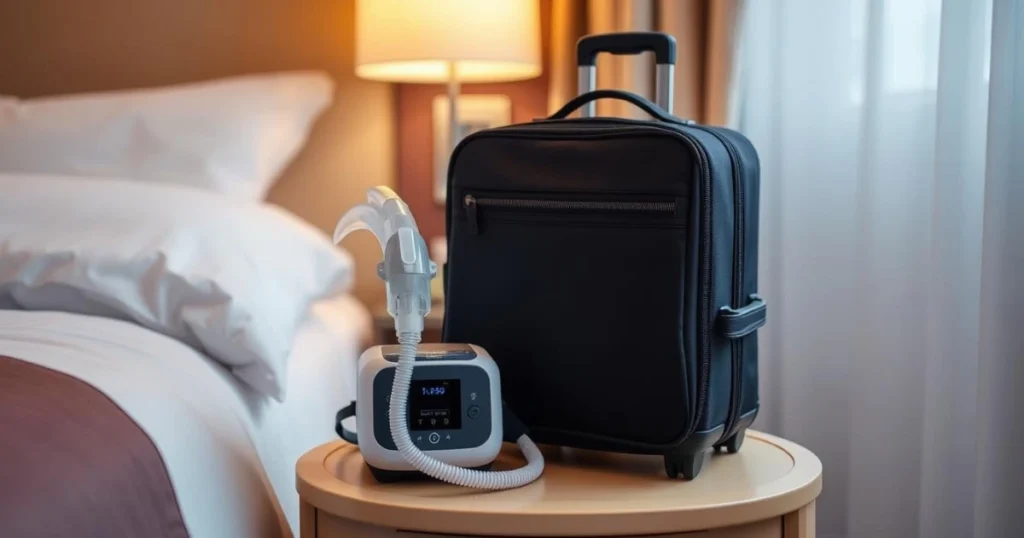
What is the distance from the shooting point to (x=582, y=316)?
0.90 metres

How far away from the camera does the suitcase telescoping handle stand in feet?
3.54

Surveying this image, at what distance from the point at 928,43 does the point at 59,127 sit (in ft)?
4.19

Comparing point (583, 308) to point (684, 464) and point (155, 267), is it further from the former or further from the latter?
point (155, 267)

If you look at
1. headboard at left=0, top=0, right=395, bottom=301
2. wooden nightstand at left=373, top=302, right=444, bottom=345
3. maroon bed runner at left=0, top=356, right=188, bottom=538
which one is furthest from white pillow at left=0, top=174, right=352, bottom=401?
headboard at left=0, top=0, right=395, bottom=301

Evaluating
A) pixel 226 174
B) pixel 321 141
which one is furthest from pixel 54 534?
pixel 321 141

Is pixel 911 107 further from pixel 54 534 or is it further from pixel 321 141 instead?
pixel 54 534

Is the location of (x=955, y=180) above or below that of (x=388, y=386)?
above

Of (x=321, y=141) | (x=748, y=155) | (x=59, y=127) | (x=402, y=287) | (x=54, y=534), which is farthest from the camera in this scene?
(x=321, y=141)

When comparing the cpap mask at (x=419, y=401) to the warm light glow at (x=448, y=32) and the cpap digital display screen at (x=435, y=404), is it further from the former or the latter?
the warm light glow at (x=448, y=32)

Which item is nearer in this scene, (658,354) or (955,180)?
(658,354)

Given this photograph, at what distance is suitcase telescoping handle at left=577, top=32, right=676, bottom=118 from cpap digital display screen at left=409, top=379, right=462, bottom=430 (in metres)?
0.41

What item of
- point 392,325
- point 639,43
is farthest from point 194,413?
point 392,325

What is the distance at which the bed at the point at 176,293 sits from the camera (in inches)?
32.3

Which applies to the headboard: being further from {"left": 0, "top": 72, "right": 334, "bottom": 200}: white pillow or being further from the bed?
{"left": 0, "top": 72, "right": 334, "bottom": 200}: white pillow
